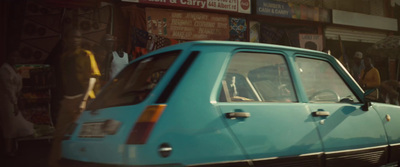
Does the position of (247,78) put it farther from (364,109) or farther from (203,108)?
(364,109)

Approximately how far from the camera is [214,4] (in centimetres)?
1071

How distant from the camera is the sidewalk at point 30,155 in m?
5.47

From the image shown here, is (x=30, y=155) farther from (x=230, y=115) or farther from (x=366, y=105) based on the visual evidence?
(x=366, y=105)

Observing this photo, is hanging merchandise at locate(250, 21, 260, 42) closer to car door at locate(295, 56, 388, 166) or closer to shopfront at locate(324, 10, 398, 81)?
shopfront at locate(324, 10, 398, 81)

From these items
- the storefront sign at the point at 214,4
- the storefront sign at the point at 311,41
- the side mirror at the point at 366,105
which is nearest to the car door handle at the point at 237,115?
the side mirror at the point at 366,105

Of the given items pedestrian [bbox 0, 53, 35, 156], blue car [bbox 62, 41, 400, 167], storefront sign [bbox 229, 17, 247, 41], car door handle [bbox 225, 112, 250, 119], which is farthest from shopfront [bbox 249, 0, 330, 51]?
car door handle [bbox 225, 112, 250, 119]

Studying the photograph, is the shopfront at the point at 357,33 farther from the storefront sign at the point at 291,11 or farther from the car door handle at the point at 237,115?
the car door handle at the point at 237,115

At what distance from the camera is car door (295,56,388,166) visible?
2.87 m

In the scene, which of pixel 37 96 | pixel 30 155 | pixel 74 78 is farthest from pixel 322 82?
pixel 37 96

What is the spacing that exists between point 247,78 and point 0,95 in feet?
18.0

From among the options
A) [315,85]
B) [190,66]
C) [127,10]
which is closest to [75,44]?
[190,66]

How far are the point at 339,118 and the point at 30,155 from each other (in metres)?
5.42

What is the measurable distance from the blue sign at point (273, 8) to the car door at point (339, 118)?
27.7 feet

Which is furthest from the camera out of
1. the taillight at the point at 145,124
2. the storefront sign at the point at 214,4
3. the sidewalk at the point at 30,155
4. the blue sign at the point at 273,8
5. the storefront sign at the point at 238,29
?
the blue sign at the point at 273,8
